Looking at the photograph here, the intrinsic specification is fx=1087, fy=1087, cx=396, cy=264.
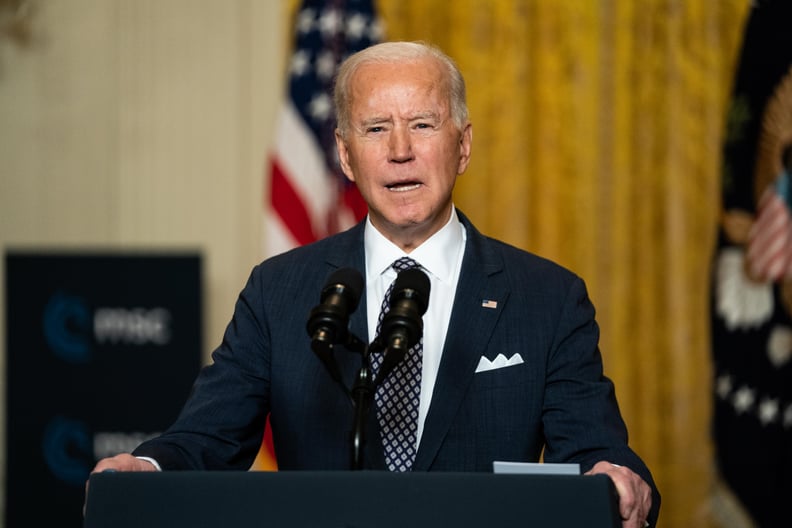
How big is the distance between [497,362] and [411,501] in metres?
0.80

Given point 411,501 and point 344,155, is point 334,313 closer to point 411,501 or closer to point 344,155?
point 411,501

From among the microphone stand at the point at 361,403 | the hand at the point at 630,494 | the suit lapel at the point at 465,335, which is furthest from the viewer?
the suit lapel at the point at 465,335

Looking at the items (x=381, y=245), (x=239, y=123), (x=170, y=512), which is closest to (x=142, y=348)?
(x=239, y=123)

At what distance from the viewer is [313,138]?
522 centimetres

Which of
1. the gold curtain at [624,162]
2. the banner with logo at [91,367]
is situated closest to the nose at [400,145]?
the banner with logo at [91,367]

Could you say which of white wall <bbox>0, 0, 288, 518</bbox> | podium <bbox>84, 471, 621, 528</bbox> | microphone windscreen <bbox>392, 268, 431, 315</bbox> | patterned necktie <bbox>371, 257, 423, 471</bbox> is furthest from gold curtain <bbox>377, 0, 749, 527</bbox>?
podium <bbox>84, 471, 621, 528</bbox>

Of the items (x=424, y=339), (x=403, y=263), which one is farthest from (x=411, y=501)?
(x=403, y=263)

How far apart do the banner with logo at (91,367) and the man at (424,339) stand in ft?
→ 7.25

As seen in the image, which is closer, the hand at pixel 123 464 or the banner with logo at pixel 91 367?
the hand at pixel 123 464

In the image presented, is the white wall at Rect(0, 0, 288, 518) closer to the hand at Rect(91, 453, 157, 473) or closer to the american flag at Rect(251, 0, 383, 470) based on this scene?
the american flag at Rect(251, 0, 383, 470)

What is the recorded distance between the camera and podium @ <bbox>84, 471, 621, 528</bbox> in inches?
63.1

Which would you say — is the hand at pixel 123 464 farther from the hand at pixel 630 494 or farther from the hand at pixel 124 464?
the hand at pixel 630 494

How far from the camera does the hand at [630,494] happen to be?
1.86 meters

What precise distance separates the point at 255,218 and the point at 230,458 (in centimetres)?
343
